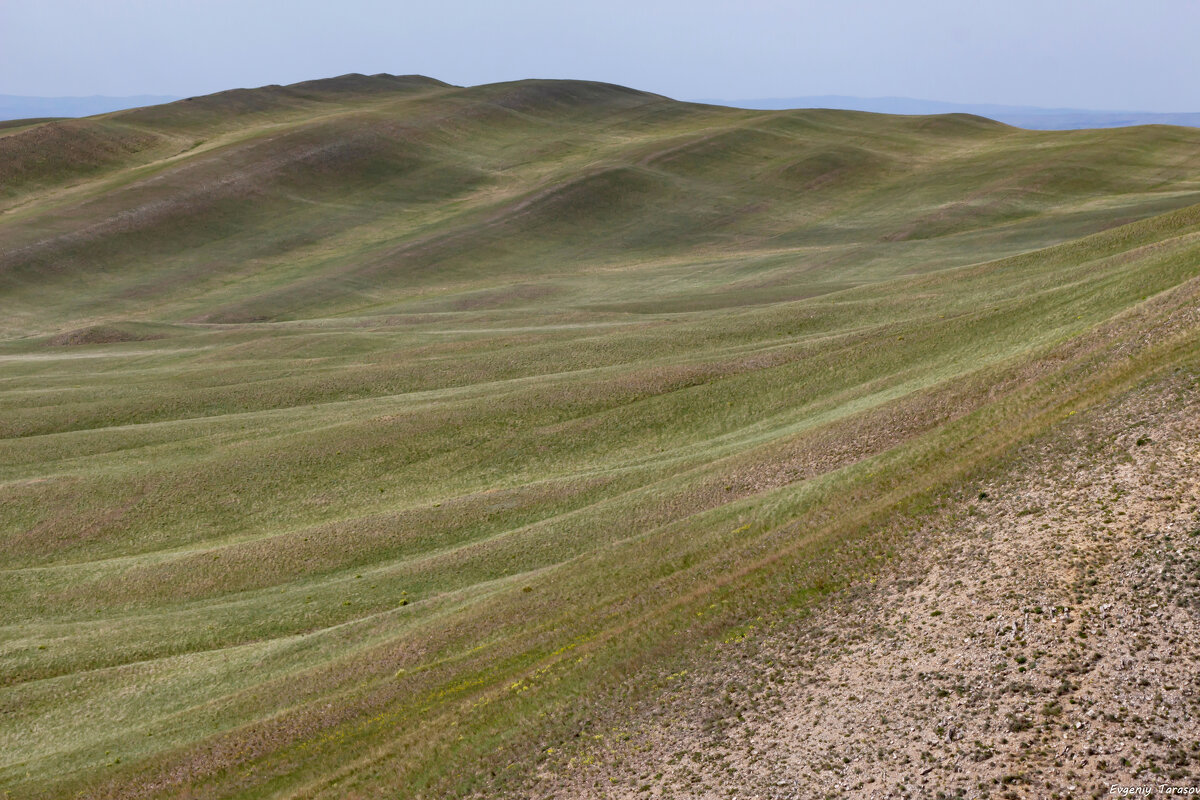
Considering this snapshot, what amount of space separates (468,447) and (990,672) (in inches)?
1270

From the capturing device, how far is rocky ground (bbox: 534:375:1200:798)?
571 inches

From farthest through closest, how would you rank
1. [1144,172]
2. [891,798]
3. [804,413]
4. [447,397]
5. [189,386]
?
[1144,172]
[189,386]
[447,397]
[804,413]
[891,798]

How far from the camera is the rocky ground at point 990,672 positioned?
1450cm

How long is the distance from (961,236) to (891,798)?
8787 cm

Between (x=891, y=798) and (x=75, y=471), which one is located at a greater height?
(x=891, y=798)

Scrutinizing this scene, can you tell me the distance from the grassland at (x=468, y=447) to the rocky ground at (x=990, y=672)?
180 centimetres

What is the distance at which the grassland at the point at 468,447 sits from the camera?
2405 centimetres

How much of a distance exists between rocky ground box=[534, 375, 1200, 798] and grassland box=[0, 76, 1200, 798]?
180 centimetres

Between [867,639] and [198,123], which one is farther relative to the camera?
[198,123]

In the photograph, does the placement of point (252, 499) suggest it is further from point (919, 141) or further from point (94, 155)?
point (919, 141)

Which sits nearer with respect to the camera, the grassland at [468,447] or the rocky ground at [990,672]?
the rocky ground at [990,672]

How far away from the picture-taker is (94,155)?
131250 mm

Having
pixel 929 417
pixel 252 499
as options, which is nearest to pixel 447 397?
pixel 252 499

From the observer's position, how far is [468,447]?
4572cm
